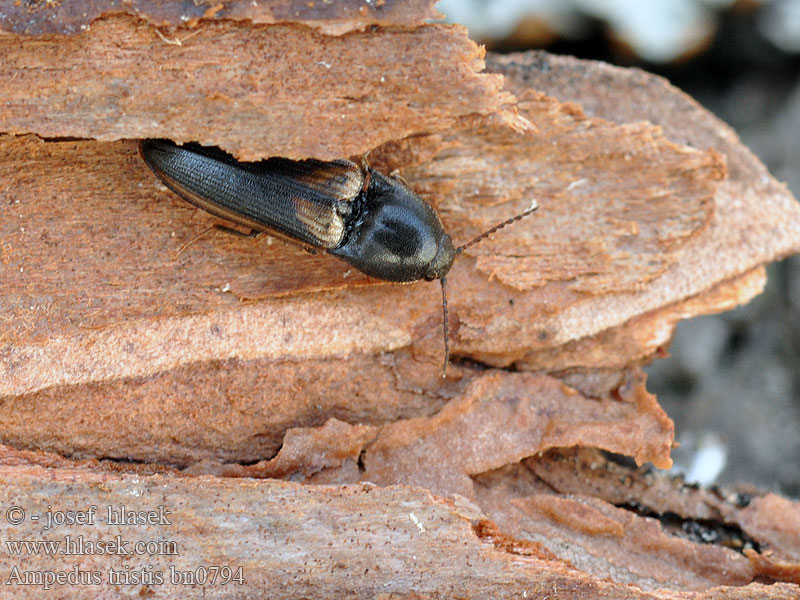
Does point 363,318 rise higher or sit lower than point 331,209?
lower

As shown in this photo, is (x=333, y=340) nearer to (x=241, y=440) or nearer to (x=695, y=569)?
(x=241, y=440)

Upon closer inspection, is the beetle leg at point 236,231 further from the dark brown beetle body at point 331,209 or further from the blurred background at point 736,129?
the blurred background at point 736,129

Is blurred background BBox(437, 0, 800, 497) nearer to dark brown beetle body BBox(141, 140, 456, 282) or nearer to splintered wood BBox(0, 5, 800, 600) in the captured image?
splintered wood BBox(0, 5, 800, 600)

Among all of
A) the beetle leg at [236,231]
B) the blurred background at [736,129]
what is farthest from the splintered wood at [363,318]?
the blurred background at [736,129]

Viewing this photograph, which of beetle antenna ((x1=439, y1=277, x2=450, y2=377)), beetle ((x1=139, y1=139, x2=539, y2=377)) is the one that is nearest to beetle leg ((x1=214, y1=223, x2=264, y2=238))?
beetle ((x1=139, y1=139, x2=539, y2=377))

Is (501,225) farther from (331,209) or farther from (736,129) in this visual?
(736,129)

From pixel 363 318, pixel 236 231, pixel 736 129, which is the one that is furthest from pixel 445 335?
pixel 736 129
